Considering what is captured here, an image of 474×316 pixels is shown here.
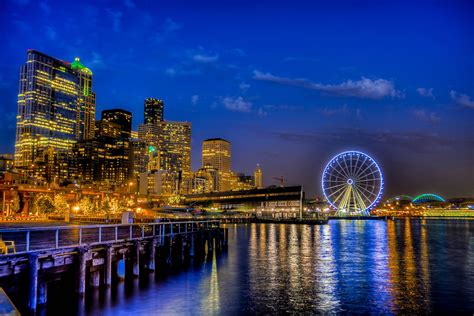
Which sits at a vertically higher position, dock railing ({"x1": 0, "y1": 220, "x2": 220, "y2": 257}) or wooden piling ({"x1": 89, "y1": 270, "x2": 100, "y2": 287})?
dock railing ({"x1": 0, "y1": 220, "x2": 220, "y2": 257})

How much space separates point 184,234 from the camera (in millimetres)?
49031

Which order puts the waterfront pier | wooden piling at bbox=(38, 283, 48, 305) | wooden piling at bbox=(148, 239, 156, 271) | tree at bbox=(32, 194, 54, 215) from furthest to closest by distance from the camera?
tree at bbox=(32, 194, 54, 215), wooden piling at bbox=(148, 239, 156, 271), wooden piling at bbox=(38, 283, 48, 305), the waterfront pier

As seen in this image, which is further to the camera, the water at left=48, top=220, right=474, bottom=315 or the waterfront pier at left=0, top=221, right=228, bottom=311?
the water at left=48, top=220, right=474, bottom=315

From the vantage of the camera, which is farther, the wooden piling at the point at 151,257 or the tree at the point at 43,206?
the tree at the point at 43,206

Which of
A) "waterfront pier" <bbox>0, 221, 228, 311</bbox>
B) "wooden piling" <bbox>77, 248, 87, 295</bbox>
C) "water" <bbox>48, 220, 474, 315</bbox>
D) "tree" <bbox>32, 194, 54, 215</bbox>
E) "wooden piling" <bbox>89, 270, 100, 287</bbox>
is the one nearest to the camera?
"waterfront pier" <bbox>0, 221, 228, 311</bbox>

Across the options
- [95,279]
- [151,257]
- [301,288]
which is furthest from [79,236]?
[301,288]

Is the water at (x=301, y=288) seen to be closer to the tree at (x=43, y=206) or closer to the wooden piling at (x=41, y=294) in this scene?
the wooden piling at (x=41, y=294)

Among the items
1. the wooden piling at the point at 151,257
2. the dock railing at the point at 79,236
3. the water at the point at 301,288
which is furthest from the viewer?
the wooden piling at the point at 151,257

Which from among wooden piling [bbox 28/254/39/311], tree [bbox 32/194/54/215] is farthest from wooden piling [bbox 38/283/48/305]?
tree [bbox 32/194/54/215]

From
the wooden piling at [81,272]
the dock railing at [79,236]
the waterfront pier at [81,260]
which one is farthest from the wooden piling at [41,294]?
the wooden piling at [81,272]

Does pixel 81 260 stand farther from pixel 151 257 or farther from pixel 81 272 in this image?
pixel 151 257

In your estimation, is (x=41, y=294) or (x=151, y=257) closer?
(x=41, y=294)

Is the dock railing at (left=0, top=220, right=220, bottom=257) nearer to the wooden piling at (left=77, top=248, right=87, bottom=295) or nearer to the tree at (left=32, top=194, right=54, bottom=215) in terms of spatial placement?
the wooden piling at (left=77, top=248, right=87, bottom=295)

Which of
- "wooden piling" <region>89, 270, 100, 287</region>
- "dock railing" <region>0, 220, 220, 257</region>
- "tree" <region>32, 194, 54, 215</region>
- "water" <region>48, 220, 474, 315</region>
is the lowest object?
"water" <region>48, 220, 474, 315</region>
